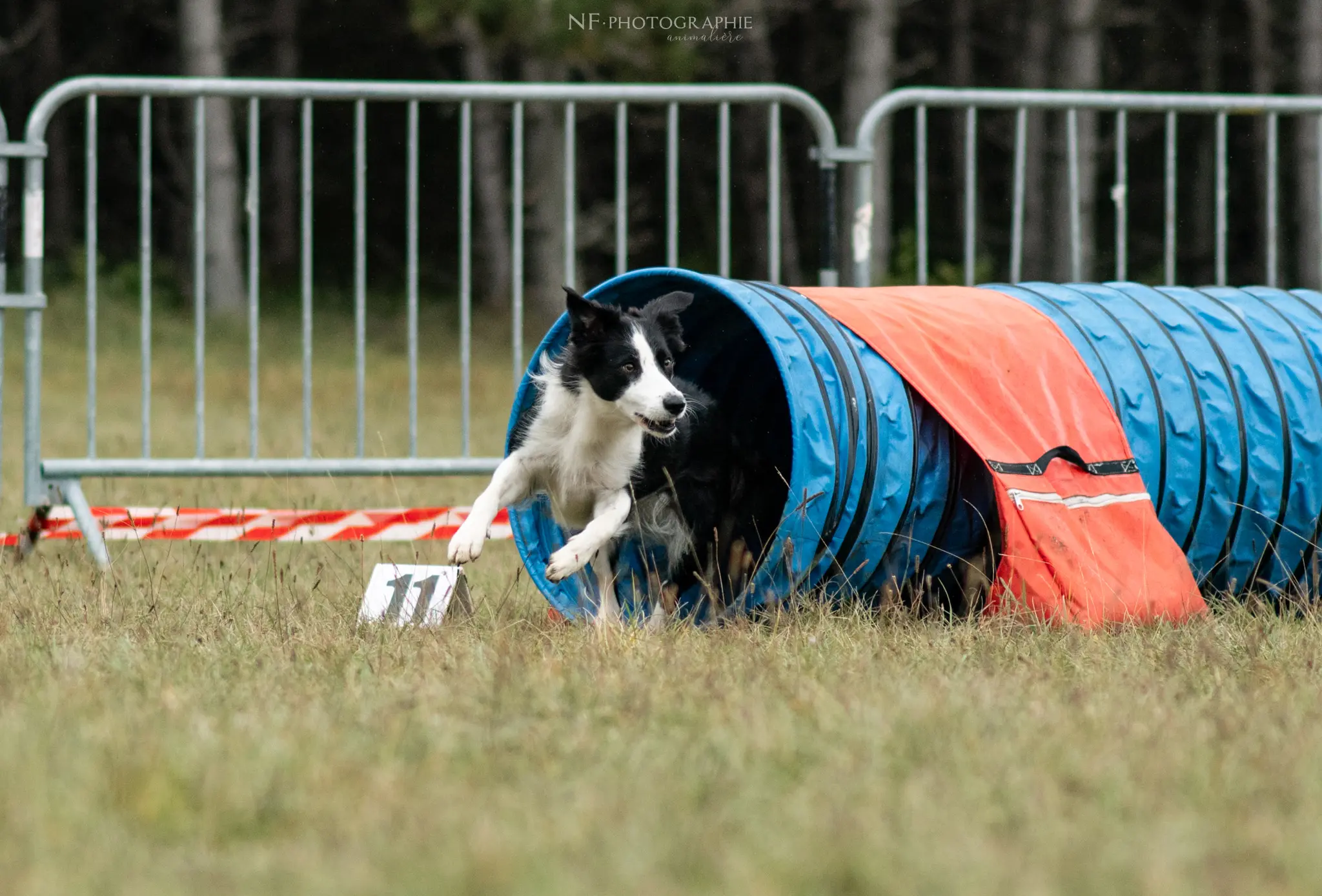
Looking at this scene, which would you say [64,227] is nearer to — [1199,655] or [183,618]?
[183,618]

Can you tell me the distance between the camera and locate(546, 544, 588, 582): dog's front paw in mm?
4605

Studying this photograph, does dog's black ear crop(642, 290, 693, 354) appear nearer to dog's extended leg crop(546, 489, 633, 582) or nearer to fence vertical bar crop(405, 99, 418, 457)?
dog's extended leg crop(546, 489, 633, 582)

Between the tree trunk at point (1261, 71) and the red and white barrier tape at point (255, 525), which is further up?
the tree trunk at point (1261, 71)

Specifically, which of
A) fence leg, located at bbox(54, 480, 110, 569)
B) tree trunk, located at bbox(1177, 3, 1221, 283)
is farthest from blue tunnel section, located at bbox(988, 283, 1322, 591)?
tree trunk, located at bbox(1177, 3, 1221, 283)

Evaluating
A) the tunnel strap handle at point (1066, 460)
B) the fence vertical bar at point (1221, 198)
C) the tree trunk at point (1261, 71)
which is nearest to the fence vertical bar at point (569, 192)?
the tunnel strap handle at point (1066, 460)

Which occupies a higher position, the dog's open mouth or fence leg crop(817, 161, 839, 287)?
fence leg crop(817, 161, 839, 287)

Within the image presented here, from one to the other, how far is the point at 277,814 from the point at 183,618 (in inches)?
78.4

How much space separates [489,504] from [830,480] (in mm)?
1035

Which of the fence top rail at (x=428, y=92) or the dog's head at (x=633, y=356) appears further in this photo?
the fence top rail at (x=428, y=92)

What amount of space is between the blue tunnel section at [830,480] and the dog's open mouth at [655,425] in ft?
1.17

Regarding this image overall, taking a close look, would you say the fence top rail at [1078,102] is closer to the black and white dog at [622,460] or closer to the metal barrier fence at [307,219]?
the metal barrier fence at [307,219]

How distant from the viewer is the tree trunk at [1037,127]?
21.7 metres

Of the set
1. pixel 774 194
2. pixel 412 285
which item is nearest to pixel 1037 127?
pixel 774 194

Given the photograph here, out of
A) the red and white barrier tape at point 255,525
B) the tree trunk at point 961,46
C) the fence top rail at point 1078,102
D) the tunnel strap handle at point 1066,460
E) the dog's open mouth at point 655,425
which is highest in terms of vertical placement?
the tree trunk at point 961,46
